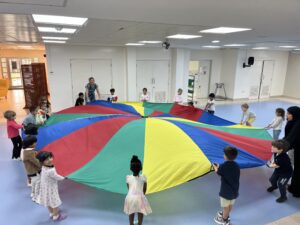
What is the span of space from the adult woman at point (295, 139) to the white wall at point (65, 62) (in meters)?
7.24

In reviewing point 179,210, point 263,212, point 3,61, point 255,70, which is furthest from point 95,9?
point 3,61

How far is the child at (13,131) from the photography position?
172 inches

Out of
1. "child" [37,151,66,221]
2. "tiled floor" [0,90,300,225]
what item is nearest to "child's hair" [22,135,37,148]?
"child" [37,151,66,221]

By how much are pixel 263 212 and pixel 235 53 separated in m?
9.64

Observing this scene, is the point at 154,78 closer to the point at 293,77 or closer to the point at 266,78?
the point at 266,78

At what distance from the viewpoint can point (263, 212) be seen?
3.30m

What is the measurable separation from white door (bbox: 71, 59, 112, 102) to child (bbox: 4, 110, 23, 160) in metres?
4.56

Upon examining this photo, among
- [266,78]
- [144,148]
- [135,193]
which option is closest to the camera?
[135,193]

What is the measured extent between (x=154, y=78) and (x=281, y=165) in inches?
302

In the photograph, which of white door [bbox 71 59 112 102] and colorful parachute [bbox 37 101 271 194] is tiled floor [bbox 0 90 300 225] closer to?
colorful parachute [bbox 37 101 271 194]

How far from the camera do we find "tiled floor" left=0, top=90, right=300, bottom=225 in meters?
3.10

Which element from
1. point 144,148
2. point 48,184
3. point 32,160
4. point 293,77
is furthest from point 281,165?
point 293,77

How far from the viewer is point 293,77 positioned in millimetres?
12914

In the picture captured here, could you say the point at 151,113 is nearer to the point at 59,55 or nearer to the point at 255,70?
the point at 59,55
